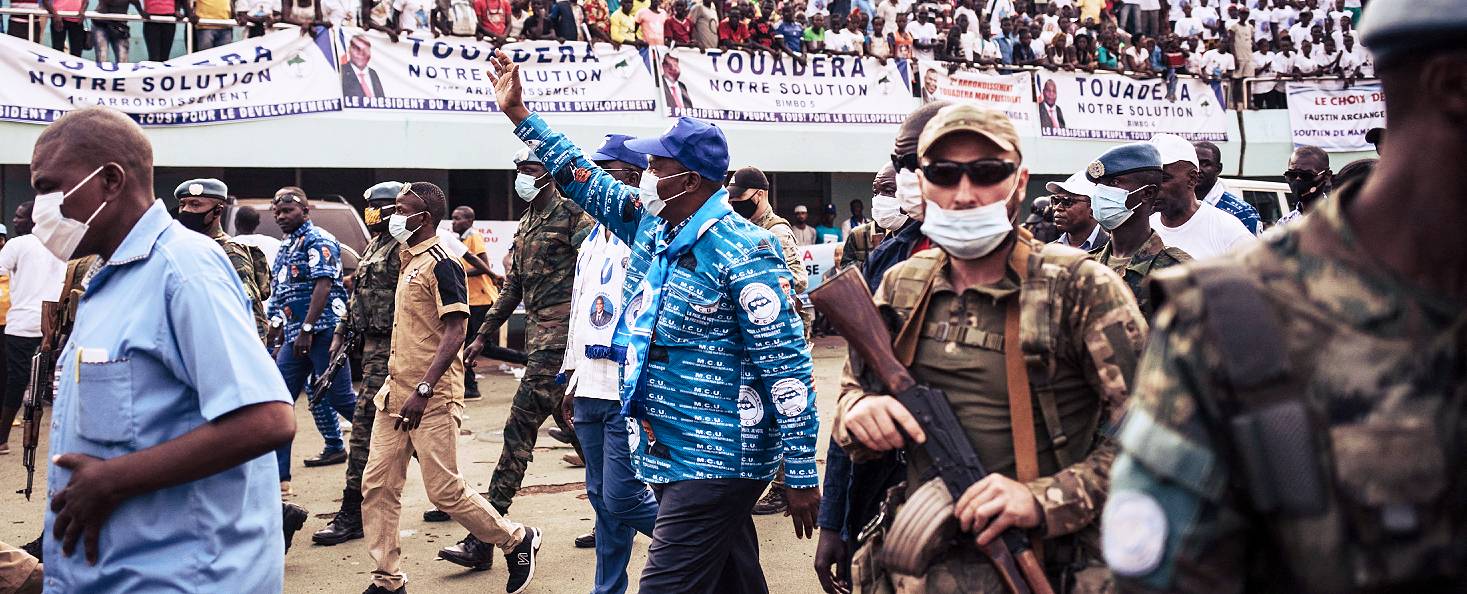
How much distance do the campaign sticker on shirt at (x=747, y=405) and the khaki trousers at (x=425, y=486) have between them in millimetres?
2076

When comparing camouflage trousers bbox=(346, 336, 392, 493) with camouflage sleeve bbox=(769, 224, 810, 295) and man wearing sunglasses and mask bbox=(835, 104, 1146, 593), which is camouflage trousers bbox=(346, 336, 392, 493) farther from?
man wearing sunglasses and mask bbox=(835, 104, 1146, 593)

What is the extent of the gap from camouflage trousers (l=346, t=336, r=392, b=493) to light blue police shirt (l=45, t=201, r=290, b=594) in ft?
12.5

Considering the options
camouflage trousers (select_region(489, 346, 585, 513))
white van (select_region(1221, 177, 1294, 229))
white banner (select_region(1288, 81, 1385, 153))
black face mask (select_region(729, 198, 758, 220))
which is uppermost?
black face mask (select_region(729, 198, 758, 220))

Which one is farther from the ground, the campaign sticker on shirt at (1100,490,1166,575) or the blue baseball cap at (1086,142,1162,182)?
the campaign sticker on shirt at (1100,490,1166,575)

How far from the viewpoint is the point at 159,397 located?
2.44 meters

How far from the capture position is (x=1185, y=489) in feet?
4.54

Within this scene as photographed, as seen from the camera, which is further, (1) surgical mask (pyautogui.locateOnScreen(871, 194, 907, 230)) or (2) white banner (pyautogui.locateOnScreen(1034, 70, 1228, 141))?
(2) white banner (pyautogui.locateOnScreen(1034, 70, 1228, 141))

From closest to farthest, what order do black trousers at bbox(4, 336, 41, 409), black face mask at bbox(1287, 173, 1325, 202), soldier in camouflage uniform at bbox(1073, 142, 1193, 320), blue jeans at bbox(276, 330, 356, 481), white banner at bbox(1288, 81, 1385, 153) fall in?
soldier in camouflage uniform at bbox(1073, 142, 1193, 320) < black face mask at bbox(1287, 173, 1325, 202) < blue jeans at bbox(276, 330, 356, 481) < black trousers at bbox(4, 336, 41, 409) < white banner at bbox(1288, 81, 1385, 153)

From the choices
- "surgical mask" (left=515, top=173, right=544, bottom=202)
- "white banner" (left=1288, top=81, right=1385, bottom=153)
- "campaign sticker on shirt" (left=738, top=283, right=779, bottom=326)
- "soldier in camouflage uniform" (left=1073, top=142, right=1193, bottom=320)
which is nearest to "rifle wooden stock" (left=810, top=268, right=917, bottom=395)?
"campaign sticker on shirt" (left=738, top=283, right=779, bottom=326)

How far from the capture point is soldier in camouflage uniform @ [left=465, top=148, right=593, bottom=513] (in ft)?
21.0

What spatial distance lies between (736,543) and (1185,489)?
278 centimetres

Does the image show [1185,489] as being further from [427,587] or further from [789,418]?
[427,587]

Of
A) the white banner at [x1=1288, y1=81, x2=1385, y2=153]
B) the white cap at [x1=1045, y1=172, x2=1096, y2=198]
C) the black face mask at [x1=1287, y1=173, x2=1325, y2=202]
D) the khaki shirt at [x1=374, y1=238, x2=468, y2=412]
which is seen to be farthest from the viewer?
the white banner at [x1=1288, y1=81, x2=1385, y2=153]

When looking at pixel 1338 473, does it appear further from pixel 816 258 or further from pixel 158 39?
pixel 816 258
